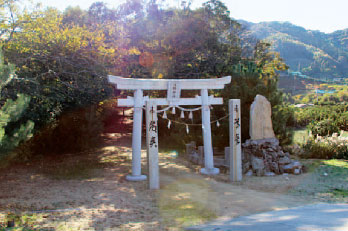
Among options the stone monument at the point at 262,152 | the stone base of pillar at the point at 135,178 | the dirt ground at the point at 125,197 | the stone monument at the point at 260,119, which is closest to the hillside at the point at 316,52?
the stone monument at the point at 260,119

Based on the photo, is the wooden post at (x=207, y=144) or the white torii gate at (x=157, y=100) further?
the wooden post at (x=207, y=144)

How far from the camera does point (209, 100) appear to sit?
30.5 ft

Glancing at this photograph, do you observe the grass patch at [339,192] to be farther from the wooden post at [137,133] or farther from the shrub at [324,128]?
the shrub at [324,128]

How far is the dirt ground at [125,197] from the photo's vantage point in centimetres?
513

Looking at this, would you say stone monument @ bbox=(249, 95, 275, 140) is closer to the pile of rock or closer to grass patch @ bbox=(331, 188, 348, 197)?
the pile of rock

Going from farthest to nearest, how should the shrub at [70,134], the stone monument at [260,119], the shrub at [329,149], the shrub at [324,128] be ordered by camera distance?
the shrub at [324,128] → the shrub at [70,134] → the shrub at [329,149] → the stone monument at [260,119]

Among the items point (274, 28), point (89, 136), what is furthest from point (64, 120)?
point (274, 28)

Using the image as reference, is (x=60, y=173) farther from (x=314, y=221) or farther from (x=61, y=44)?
(x=314, y=221)

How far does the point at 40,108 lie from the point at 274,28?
86898mm

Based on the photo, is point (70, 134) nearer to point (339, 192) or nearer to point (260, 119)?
point (260, 119)

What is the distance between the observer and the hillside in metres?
58.3

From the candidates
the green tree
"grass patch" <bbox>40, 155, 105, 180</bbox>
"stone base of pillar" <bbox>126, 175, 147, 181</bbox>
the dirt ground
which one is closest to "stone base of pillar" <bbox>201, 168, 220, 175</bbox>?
the dirt ground

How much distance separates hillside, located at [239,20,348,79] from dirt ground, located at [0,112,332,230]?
4472cm

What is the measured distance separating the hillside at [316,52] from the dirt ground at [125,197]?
44.7 metres
